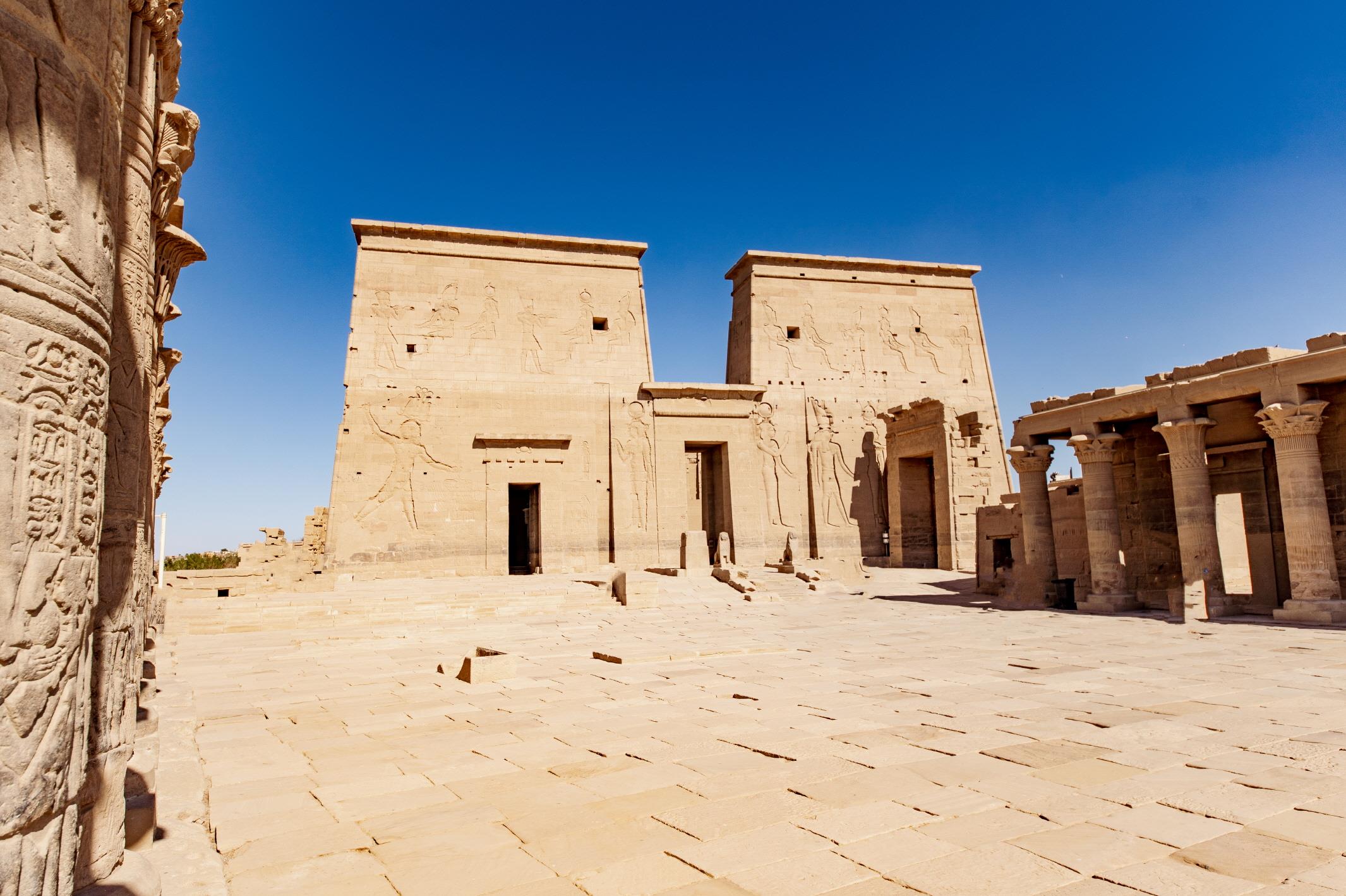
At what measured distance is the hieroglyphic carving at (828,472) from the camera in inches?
888

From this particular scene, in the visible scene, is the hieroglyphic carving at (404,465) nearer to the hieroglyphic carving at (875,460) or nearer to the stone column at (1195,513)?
the hieroglyphic carving at (875,460)

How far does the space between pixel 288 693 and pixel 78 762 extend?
5616 mm

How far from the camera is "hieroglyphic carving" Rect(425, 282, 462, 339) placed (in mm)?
20625

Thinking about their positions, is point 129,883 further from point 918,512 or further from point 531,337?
point 918,512

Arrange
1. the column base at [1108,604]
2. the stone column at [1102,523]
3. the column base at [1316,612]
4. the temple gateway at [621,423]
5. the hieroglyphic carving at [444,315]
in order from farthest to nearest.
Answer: the hieroglyphic carving at [444,315]
the temple gateway at [621,423]
the stone column at [1102,523]
the column base at [1108,604]
the column base at [1316,612]

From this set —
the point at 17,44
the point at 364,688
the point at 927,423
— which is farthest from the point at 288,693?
the point at 927,423

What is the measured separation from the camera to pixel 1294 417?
10688 millimetres

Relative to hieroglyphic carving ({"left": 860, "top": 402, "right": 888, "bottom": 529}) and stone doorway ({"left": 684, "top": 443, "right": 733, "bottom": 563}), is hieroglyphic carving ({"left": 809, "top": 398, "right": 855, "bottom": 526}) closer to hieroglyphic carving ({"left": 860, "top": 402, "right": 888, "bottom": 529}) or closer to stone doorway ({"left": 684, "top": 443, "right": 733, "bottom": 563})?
hieroglyphic carving ({"left": 860, "top": 402, "right": 888, "bottom": 529})

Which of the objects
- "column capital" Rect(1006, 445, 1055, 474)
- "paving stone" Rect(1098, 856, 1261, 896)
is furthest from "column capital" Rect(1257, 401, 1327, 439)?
"paving stone" Rect(1098, 856, 1261, 896)

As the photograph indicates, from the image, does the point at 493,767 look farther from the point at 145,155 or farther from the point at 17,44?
the point at 17,44

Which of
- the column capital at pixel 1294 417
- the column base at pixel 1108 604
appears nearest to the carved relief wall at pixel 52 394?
the column capital at pixel 1294 417

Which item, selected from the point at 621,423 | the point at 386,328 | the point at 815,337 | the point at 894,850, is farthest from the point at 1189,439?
the point at 386,328

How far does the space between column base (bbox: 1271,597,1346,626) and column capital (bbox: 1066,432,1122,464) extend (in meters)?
3.46

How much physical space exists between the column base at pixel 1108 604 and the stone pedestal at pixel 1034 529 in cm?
95
